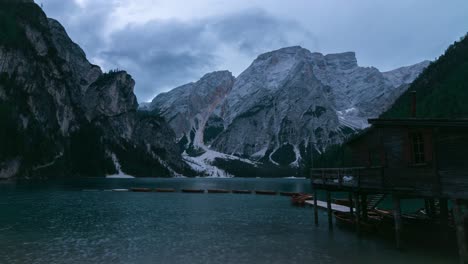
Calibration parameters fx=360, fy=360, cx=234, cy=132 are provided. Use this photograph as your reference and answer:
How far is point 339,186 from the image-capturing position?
38.1 metres

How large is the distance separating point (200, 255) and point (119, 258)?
6.56 meters

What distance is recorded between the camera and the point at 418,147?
28.0 metres

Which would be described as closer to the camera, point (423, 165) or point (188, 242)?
point (423, 165)

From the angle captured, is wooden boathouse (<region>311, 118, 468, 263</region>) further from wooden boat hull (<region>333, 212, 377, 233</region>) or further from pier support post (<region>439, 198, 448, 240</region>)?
wooden boat hull (<region>333, 212, 377, 233</region>)

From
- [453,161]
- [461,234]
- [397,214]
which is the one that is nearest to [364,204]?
[397,214]

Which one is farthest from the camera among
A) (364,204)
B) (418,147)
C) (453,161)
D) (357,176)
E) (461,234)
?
(364,204)

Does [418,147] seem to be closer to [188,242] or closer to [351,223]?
[351,223]

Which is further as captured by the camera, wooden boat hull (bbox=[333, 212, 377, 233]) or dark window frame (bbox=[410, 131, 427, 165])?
wooden boat hull (bbox=[333, 212, 377, 233])

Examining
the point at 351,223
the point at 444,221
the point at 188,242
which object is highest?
the point at 444,221

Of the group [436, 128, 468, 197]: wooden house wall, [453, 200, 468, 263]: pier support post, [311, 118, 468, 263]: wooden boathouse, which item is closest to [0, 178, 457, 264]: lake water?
[453, 200, 468, 263]: pier support post

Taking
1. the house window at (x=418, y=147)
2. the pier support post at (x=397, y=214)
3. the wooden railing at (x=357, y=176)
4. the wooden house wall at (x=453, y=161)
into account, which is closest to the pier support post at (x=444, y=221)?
the pier support post at (x=397, y=214)

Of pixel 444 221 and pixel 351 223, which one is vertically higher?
pixel 444 221

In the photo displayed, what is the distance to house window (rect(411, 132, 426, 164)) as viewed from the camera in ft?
90.5

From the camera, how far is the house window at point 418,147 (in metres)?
27.6
